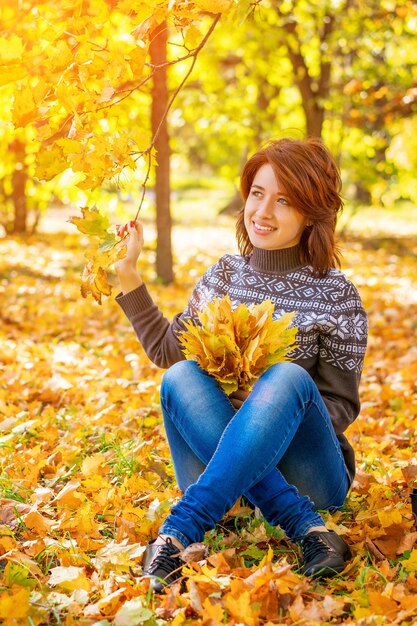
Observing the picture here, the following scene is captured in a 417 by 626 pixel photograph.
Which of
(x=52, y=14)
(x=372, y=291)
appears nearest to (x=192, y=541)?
(x=52, y=14)

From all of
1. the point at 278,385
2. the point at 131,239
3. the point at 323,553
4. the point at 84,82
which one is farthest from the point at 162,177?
the point at 323,553

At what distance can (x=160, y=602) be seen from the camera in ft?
6.15

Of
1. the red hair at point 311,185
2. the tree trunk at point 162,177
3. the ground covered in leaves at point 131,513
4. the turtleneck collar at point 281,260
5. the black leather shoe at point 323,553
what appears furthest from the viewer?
the tree trunk at point 162,177

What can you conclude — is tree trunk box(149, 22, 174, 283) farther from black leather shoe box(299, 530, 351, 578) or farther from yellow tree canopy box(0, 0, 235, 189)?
black leather shoe box(299, 530, 351, 578)

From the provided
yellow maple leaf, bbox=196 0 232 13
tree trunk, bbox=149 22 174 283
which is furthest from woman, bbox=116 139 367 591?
tree trunk, bbox=149 22 174 283

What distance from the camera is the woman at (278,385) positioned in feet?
6.73

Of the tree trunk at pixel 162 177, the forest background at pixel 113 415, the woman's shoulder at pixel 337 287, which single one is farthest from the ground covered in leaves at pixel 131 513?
the tree trunk at pixel 162 177

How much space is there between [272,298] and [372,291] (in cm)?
548

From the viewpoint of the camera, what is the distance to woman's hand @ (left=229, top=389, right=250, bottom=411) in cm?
233

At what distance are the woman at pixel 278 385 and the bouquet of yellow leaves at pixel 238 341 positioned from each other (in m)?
0.06

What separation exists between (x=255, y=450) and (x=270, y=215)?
951mm

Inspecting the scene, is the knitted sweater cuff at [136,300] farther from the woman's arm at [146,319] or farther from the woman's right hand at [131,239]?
the woman's right hand at [131,239]

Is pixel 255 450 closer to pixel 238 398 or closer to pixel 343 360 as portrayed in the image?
pixel 238 398

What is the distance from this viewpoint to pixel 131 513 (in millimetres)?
2424
